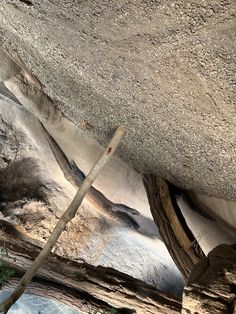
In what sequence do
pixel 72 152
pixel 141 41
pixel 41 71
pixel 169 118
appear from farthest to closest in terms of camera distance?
1. pixel 72 152
2. pixel 41 71
3. pixel 169 118
4. pixel 141 41

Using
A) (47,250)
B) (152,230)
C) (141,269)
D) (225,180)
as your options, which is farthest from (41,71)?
(141,269)

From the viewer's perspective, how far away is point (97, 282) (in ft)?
6.81

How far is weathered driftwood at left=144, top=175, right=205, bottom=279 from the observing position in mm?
2193

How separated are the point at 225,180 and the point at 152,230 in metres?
0.91

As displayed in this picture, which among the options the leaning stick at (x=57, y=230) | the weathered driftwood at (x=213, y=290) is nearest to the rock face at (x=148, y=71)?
the leaning stick at (x=57, y=230)

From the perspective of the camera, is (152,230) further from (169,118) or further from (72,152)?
(169,118)

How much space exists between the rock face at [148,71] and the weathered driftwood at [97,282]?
1.98ft

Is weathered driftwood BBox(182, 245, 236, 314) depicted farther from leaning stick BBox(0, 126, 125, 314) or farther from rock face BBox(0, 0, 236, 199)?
leaning stick BBox(0, 126, 125, 314)

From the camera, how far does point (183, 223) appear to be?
7.43 feet

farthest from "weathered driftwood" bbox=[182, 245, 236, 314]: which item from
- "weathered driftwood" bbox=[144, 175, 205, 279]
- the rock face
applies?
"weathered driftwood" bbox=[144, 175, 205, 279]

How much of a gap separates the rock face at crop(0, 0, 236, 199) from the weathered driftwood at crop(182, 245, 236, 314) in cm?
52

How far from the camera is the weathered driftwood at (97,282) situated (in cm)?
198

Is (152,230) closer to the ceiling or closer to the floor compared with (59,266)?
closer to the ceiling

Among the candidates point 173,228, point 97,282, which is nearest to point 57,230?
point 97,282
